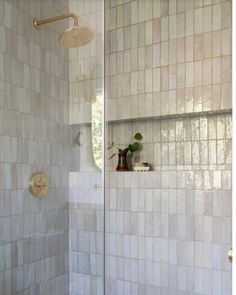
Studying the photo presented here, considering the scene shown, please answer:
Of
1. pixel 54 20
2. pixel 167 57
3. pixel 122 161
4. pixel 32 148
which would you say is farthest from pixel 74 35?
pixel 122 161

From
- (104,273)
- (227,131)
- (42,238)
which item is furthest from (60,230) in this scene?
(227,131)

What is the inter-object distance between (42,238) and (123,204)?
22.6 inches

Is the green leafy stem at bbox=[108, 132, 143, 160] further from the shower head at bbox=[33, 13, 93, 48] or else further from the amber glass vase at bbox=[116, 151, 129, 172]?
the shower head at bbox=[33, 13, 93, 48]

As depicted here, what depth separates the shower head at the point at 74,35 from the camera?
2.28 meters

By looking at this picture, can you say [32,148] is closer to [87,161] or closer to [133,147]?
[87,161]

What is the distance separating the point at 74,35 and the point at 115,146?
2.69 feet

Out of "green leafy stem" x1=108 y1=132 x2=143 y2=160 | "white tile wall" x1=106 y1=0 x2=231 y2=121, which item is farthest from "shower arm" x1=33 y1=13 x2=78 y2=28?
"green leafy stem" x1=108 y1=132 x2=143 y2=160

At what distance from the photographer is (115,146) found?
2.50m

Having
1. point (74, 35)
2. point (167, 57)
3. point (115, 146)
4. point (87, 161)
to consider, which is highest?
point (74, 35)

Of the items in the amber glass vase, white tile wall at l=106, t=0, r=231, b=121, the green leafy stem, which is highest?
white tile wall at l=106, t=0, r=231, b=121

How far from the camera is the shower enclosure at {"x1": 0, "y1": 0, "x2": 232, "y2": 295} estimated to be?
204 centimetres

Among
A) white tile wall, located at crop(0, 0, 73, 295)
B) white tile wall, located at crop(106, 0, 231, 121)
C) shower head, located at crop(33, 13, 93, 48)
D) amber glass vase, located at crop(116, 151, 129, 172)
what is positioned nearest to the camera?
white tile wall, located at crop(0, 0, 73, 295)

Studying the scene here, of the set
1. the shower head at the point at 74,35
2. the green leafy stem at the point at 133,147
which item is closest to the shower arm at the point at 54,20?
the shower head at the point at 74,35

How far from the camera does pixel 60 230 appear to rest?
2.32m
